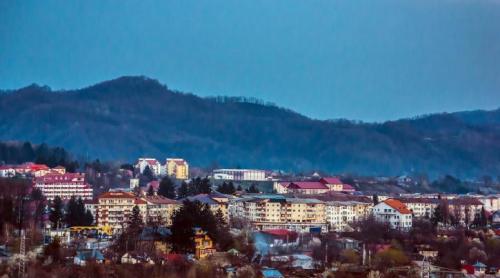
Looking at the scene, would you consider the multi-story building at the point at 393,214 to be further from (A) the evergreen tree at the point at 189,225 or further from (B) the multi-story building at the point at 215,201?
(A) the evergreen tree at the point at 189,225

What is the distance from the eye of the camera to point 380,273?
56.7ft

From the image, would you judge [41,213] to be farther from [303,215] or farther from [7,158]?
[7,158]

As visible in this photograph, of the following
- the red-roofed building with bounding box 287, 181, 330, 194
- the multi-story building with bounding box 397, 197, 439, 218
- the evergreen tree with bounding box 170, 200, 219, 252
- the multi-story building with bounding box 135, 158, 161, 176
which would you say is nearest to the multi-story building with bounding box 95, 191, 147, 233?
the evergreen tree with bounding box 170, 200, 219, 252

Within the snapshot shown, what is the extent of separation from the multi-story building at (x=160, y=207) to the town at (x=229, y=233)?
37 millimetres

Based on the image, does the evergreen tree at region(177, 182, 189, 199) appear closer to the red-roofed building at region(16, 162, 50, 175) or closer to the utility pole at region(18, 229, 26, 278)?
the red-roofed building at region(16, 162, 50, 175)

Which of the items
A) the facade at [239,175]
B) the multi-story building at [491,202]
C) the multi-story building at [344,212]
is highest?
the facade at [239,175]

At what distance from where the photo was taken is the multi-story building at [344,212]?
2639cm

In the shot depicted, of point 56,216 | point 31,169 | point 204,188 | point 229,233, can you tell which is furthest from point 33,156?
point 229,233

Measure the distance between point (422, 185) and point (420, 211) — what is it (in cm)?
1645

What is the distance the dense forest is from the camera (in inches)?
1330

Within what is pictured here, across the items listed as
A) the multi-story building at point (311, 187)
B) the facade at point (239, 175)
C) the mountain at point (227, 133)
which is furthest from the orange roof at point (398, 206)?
the mountain at point (227, 133)

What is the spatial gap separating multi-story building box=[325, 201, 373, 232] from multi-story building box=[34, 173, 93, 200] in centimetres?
548

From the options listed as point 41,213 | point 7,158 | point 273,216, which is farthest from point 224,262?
point 7,158

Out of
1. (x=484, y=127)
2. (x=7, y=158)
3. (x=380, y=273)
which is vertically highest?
(x=484, y=127)
